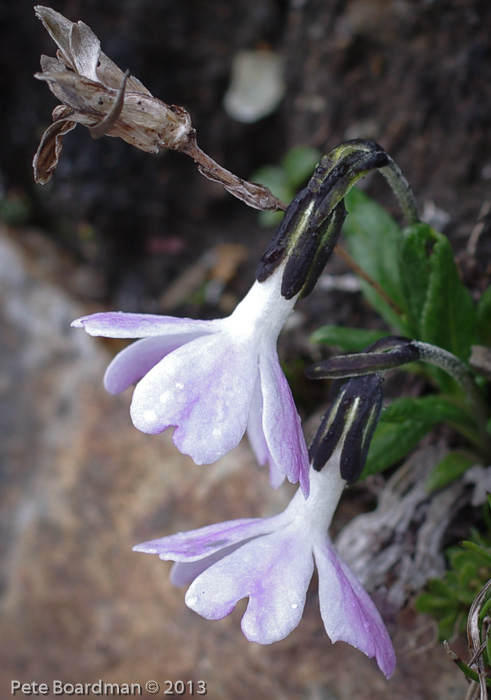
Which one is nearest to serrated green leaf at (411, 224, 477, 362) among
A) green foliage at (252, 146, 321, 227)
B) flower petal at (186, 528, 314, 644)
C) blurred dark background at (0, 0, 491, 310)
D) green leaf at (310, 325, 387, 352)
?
green leaf at (310, 325, 387, 352)

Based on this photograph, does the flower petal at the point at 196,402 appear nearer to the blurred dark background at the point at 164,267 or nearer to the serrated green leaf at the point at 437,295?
the serrated green leaf at the point at 437,295

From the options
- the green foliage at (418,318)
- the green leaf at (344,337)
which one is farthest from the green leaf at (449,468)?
the green leaf at (344,337)

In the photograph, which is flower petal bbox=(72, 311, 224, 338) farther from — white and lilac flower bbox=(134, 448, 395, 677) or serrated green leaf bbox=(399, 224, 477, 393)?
serrated green leaf bbox=(399, 224, 477, 393)

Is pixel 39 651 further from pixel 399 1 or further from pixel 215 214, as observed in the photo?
pixel 399 1

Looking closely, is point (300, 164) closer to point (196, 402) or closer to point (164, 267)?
point (164, 267)

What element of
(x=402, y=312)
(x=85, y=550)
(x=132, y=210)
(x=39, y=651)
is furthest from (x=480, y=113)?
(x=39, y=651)

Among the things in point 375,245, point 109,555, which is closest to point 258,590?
point 375,245
